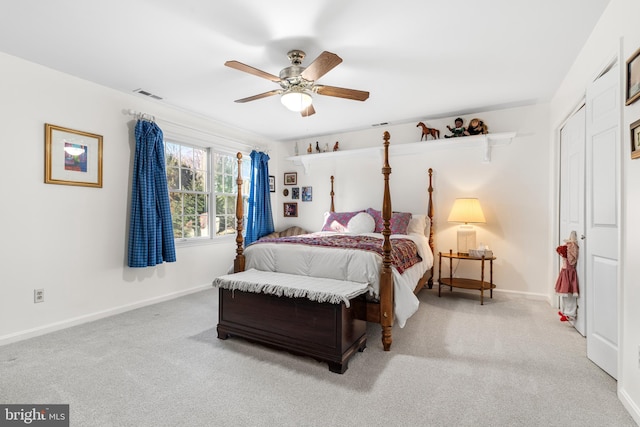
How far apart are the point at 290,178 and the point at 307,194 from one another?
18.4 inches

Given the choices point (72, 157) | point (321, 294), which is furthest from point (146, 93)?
point (321, 294)

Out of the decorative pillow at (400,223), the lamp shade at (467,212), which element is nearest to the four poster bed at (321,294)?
the decorative pillow at (400,223)

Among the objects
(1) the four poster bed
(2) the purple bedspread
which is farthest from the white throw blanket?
(2) the purple bedspread

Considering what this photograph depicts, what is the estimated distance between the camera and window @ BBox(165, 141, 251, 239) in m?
3.96

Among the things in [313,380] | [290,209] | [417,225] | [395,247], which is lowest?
[313,380]

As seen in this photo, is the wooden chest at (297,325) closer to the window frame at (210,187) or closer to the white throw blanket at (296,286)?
the white throw blanket at (296,286)

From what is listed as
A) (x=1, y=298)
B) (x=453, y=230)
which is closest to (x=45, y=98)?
(x=1, y=298)

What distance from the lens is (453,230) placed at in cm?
420

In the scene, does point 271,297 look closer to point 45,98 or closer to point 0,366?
point 0,366

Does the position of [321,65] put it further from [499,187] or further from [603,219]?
[499,187]

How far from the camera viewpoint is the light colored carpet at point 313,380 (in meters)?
1.61

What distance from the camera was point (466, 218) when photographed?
147 inches

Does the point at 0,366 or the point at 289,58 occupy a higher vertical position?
the point at 289,58

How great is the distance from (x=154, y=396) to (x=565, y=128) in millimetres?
4219
